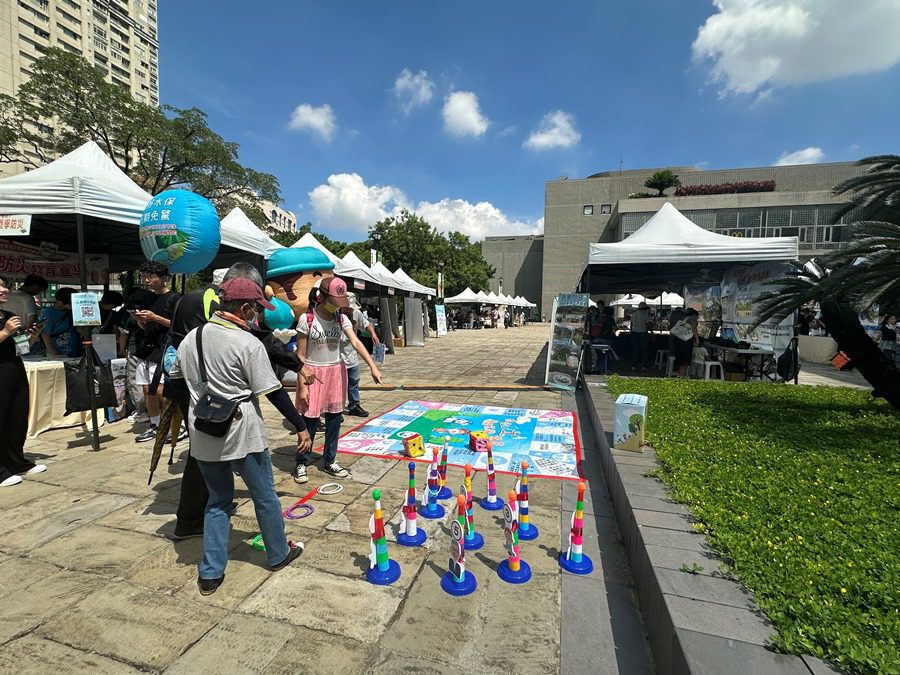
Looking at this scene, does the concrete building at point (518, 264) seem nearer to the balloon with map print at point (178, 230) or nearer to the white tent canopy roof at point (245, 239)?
the white tent canopy roof at point (245, 239)

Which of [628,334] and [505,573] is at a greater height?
[628,334]

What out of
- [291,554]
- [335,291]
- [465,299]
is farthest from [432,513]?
[465,299]

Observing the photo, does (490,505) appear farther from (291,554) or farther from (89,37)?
(89,37)

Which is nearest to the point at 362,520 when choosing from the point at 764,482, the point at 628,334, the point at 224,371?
the point at 224,371

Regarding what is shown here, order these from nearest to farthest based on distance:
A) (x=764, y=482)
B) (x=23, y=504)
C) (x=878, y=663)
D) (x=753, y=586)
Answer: (x=878, y=663)
(x=753, y=586)
(x=764, y=482)
(x=23, y=504)

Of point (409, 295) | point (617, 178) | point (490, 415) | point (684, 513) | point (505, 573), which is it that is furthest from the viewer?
point (617, 178)

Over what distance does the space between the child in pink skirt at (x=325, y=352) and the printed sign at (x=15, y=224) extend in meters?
3.41

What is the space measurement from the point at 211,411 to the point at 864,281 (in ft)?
21.6

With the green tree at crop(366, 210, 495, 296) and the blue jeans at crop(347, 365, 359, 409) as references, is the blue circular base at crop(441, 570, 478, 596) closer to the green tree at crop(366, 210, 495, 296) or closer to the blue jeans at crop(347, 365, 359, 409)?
the blue jeans at crop(347, 365, 359, 409)

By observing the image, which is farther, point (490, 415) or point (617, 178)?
point (617, 178)

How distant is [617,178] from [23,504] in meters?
61.3

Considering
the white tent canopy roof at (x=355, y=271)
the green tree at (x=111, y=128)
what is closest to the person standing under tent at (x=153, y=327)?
the white tent canopy roof at (x=355, y=271)

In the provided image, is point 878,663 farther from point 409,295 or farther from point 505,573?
point 409,295

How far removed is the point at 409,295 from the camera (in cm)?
1812
